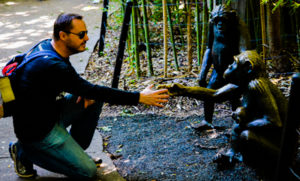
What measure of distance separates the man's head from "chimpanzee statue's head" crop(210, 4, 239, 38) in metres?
1.33

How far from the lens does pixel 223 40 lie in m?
3.36

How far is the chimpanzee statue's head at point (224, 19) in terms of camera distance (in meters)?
3.23

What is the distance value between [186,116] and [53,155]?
79.1 inches

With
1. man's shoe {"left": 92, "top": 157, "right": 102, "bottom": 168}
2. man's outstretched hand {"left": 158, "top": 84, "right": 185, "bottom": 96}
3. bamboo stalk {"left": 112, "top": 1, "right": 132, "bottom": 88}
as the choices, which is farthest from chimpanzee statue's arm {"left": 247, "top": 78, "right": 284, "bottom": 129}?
bamboo stalk {"left": 112, "top": 1, "right": 132, "bottom": 88}

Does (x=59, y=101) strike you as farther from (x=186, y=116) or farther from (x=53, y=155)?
(x=186, y=116)

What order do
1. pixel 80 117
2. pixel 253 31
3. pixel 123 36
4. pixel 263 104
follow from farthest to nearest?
pixel 253 31
pixel 123 36
pixel 80 117
pixel 263 104

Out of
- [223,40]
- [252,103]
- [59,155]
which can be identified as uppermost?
[223,40]

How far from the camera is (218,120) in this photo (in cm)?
408

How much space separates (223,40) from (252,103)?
1.02 metres

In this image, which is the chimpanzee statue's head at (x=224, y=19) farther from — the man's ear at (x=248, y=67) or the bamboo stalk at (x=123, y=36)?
the bamboo stalk at (x=123, y=36)

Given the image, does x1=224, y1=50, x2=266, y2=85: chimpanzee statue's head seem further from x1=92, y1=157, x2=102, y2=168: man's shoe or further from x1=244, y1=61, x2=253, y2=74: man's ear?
x1=92, y1=157, x2=102, y2=168: man's shoe

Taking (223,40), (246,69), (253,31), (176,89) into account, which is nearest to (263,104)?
(246,69)

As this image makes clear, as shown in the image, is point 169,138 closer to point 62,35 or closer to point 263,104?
point 263,104

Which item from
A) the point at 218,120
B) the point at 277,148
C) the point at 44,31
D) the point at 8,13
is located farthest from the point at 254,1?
the point at 8,13
